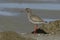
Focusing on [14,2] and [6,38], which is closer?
[6,38]

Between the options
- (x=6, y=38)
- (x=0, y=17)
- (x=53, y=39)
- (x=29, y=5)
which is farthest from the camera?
(x=29, y=5)

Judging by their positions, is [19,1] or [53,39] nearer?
[53,39]

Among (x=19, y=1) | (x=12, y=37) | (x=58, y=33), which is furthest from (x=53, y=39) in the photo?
(x=19, y=1)

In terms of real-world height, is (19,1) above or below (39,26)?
above

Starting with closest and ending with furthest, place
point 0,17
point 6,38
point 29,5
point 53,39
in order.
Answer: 1. point 6,38
2. point 53,39
3. point 0,17
4. point 29,5

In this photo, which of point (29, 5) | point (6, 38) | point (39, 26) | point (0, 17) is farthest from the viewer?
point (29, 5)

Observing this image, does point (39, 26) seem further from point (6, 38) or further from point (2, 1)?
point (2, 1)

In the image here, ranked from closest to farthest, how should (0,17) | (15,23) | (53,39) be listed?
(53,39) < (15,23) < (0,17)

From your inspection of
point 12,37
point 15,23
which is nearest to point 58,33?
point 12,37

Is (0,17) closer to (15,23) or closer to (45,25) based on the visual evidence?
(15,23)

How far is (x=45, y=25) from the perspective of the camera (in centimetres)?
141

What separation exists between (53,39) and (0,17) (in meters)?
1.41

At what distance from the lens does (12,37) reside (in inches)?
46.9

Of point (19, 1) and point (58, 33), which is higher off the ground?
point (19, 1)
